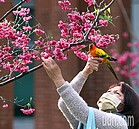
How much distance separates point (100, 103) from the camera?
424 cm

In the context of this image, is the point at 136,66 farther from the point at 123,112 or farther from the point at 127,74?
the point at 123,112

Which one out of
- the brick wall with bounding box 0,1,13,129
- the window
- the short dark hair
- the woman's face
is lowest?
the brick wall with bounding box 0,1,13,129

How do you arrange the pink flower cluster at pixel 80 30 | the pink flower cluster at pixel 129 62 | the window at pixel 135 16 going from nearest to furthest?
the pink flower cluster at pixel 80 30
the pink flower cluster at pixel 129 62
the window at pixel 135 16

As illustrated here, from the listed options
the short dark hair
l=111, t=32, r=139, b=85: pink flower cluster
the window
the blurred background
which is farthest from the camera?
the window

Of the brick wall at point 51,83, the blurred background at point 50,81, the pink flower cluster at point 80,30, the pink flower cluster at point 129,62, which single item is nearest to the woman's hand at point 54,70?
the pink flower cluster at point 80,30

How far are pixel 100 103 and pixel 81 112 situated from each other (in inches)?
15.9

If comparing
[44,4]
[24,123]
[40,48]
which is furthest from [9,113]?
[40,48]

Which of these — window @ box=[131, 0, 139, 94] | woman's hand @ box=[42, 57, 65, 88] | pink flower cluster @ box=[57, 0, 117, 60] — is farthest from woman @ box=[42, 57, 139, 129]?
window @ box=[131, 0, 139, 94]

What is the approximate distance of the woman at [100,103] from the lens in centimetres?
385

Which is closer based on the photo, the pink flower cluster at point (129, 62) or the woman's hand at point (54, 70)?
the woman's hand at point (54, 70)

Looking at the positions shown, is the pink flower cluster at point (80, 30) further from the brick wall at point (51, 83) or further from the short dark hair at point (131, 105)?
the brick wall at point (51, 83)

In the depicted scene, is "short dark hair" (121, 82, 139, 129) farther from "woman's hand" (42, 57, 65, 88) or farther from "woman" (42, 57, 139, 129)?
"woman's hand" (42, 57, 65, 88)

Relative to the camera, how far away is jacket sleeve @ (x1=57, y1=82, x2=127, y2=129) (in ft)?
12.6

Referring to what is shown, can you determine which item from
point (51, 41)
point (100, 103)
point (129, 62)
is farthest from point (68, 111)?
point (129, 62)
